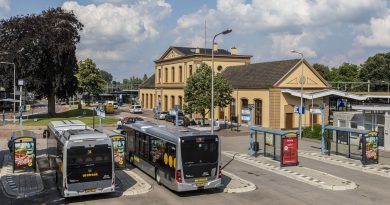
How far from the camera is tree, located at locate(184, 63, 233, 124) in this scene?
4688 cm

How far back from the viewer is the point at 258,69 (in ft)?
188

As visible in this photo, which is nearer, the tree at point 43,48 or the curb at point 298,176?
the curb at point 298,176

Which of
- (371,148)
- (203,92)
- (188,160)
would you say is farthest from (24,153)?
(203,92)

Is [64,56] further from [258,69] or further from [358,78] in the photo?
[358,78]

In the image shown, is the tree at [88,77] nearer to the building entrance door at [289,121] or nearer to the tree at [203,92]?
the tree at [203,92]

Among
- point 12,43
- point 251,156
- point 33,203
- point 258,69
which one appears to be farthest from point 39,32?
point 33,203

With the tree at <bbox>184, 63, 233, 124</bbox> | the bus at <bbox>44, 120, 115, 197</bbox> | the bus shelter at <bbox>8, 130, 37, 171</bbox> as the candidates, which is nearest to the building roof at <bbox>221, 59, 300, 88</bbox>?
the tree at <bbox>184, 63, 233, 124</bbox>

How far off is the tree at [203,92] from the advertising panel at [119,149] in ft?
76.7

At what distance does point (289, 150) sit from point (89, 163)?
13.0m

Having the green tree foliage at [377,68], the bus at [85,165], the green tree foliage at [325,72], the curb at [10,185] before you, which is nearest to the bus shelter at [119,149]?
the curb at [10,185]

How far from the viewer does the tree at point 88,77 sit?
9460 centimetres

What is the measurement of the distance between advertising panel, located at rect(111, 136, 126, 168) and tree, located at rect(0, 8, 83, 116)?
37425 mm

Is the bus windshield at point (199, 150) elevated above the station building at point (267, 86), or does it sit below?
below

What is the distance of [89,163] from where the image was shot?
1689 cm
